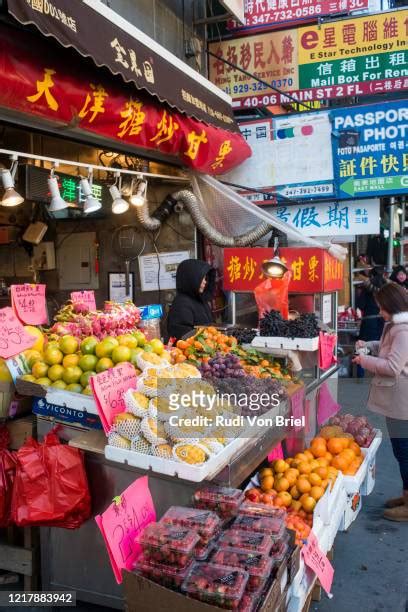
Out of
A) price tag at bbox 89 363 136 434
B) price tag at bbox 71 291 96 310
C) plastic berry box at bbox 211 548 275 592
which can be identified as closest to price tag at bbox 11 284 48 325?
price tag at bbox 71 291 96 310

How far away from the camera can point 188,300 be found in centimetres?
582

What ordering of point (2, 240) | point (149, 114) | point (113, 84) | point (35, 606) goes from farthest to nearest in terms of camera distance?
point (2, 240)
point (149, 114)
point (113, 84)
point (35, 606)

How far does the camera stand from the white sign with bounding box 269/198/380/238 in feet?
23.7

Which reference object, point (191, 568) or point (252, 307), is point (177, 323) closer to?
point (252, 307)

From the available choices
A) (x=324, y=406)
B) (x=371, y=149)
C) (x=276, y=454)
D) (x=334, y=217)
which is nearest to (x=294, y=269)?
(x=324, y=406)

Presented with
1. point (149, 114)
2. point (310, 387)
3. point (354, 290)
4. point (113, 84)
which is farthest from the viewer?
point (354, 290)

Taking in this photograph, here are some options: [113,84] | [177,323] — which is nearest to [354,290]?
[177,323]

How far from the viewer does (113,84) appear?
16.8ft

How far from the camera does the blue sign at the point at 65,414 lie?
10.5 feet

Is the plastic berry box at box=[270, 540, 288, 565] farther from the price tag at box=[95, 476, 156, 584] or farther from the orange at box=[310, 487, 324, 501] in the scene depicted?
the orange at box=[310, 487, 324, 501]

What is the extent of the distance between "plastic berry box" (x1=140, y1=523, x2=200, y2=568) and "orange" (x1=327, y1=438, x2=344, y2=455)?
228cm

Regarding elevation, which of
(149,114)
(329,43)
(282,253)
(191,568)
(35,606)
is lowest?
(35,606)

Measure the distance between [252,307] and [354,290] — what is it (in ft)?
18.4

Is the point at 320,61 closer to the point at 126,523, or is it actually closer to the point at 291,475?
the point at 291,475
